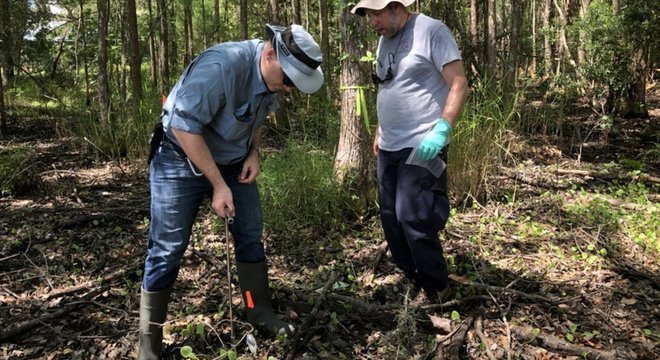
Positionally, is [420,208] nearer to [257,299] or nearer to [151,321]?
[257,299]

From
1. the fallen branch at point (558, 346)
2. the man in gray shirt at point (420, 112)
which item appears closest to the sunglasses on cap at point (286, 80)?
the man in gray shirt at point (420, 112)

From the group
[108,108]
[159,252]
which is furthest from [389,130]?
[108,108]

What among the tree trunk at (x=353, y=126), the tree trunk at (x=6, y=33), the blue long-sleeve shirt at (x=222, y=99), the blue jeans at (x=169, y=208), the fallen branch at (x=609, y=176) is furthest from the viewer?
the tree trunk at (x=6, y=33)

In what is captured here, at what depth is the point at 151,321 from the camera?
2391 mm

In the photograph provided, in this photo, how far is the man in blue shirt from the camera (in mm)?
2094

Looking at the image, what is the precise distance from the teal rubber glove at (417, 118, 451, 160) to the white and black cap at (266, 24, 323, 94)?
0.74 metres

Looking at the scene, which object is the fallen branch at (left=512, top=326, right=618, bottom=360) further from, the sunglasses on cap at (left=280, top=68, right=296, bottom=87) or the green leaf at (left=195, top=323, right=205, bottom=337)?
the sunglasses on cap at (left=280, top=68, right=296, bottom=87)

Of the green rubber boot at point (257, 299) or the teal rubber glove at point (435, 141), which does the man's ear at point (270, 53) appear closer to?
the teal rubber glove at point (435, 141)

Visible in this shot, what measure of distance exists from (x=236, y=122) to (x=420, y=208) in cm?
111

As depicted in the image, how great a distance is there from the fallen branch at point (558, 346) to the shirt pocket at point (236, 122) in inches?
71.9

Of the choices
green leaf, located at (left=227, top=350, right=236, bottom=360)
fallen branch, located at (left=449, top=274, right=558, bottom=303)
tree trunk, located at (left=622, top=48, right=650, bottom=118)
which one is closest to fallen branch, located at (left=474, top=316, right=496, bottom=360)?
fallen branch, located at (left=449, top=274, right=558, bottom=303)

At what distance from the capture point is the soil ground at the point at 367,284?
2.64m

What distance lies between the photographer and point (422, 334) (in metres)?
2.75

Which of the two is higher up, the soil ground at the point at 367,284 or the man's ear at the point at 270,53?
the man's ear at the point at 270,53
